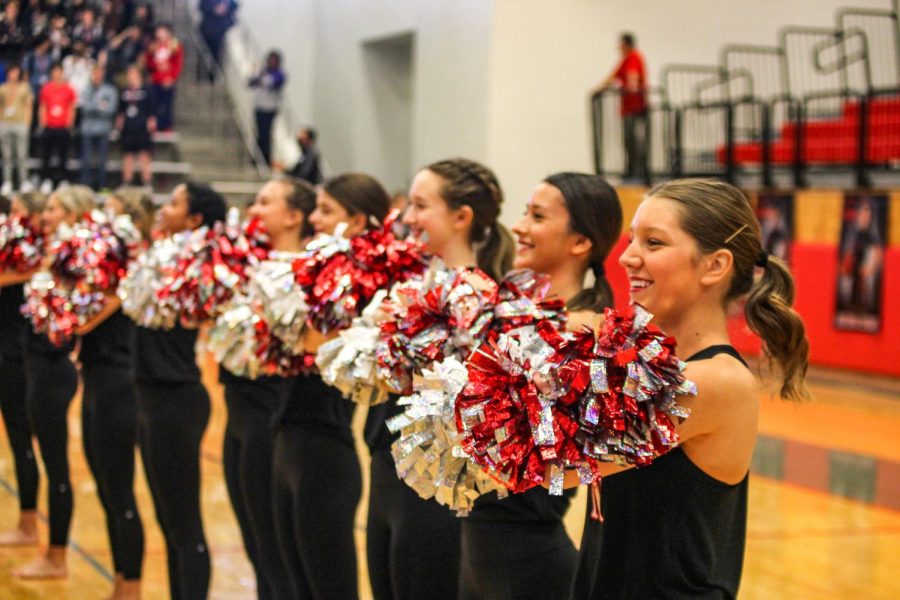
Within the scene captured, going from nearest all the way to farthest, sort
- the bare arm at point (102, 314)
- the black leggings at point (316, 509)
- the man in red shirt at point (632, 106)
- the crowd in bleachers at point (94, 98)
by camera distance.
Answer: the black leggings at point (316, 509) < the bare arm at point (102, 314) < the crowd in bleachers at point (94, 98) < the man in red shirt at point (632, 106)

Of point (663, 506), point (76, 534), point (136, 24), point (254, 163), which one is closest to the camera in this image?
point (663, 506)

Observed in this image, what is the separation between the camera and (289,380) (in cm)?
300

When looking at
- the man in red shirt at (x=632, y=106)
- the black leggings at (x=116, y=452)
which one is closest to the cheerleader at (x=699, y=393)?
the black leggings at (x=116, y=452)

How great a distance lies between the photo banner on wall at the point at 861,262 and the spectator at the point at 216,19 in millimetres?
8439

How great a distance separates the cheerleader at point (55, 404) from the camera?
14.2 feet

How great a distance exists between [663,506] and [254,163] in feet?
44.6

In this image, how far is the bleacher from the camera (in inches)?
379

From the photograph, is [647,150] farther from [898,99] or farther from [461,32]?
[461,32]

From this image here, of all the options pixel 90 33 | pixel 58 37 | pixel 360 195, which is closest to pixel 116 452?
pixel 360 195

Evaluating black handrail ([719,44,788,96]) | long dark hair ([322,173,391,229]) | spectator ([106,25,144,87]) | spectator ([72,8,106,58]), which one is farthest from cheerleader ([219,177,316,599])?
spectator ([106,25,144,87])

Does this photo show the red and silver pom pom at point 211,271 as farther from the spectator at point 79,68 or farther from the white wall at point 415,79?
the white wall at point 415,79

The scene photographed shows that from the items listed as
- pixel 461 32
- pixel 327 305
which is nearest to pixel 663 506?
pixel 327 305

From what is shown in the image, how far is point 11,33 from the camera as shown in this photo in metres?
5.46

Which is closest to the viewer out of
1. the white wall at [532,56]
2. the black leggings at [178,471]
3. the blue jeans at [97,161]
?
the black leggings at [178,471]
